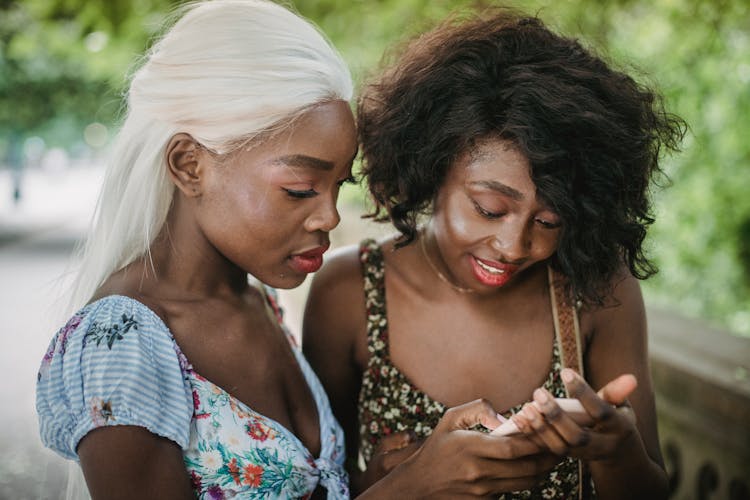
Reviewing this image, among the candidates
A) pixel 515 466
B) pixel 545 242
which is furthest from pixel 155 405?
pixel 545 242

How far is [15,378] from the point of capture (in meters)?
7.19

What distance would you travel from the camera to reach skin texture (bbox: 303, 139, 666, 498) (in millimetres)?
2195

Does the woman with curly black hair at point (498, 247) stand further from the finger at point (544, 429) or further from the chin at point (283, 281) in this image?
the chin at point (283, 281)

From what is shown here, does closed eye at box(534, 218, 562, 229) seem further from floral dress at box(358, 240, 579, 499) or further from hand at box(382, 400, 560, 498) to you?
hand at box(382, 400, 560, 498)

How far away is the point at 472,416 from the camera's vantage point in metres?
1.88

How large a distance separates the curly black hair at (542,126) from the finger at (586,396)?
26.7 inches

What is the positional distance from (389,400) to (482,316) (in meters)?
0.42

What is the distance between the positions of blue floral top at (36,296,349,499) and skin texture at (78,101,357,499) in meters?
0.09

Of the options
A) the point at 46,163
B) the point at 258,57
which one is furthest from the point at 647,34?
the point at 46,163

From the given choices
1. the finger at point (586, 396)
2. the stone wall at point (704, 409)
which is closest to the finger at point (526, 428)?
the finger at point (586, 396)

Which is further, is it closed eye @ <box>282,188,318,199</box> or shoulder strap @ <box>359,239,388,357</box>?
shoulder strap @ <box>359,239,388,357</box>

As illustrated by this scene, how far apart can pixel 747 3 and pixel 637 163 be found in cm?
279

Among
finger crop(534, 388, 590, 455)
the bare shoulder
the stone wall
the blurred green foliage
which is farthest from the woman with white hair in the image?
the blurred green foliage

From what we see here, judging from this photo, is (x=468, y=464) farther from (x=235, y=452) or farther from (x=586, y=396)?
(x=235, y=452)
